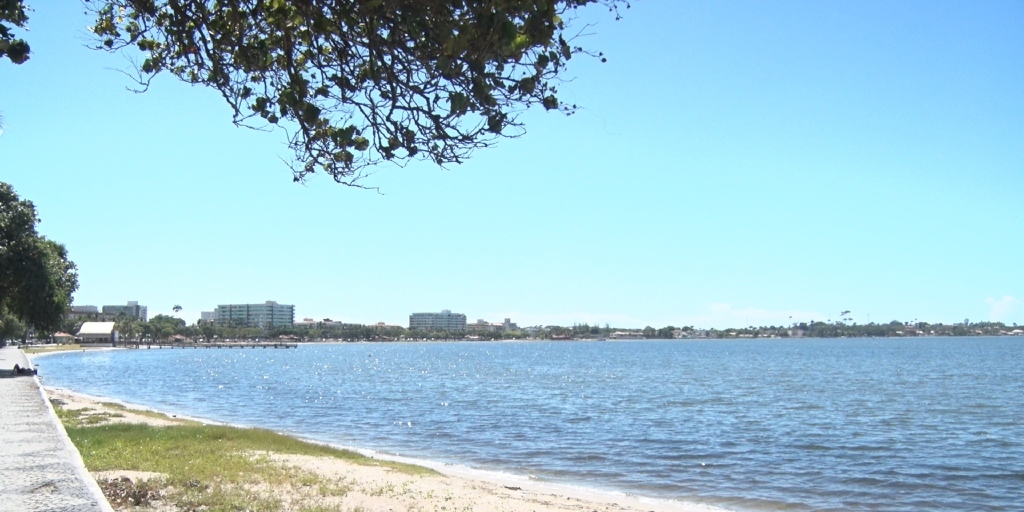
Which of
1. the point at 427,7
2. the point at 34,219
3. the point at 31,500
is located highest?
the point at 34,219

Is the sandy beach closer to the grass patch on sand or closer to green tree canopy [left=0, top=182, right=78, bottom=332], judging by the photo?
the grass patch on sand

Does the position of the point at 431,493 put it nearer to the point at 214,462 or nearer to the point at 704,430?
the point at 214,462

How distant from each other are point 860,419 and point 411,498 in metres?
24.9

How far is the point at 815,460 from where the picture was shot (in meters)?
22.7

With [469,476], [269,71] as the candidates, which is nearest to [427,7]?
[269,71]

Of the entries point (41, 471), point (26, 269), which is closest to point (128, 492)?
point (41, 471)

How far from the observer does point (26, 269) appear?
34.9 m

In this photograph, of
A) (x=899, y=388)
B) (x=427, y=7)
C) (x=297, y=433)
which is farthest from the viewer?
(x=899, y=388)

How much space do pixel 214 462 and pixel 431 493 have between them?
452cm

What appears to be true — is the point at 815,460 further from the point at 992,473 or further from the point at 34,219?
the point at 34,219

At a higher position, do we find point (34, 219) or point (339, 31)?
point (34, 219)

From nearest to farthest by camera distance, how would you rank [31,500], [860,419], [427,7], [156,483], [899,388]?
[427,7]
[31,500]
[156,483]
[860,419]
[899,388]

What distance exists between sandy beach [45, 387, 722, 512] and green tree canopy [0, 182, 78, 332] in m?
22.7

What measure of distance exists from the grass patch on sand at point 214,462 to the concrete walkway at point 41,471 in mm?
845
